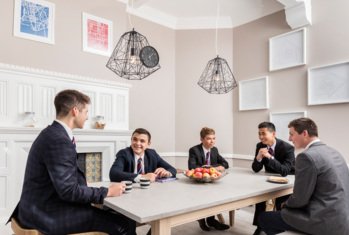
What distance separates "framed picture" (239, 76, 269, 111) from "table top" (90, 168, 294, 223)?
205 cm

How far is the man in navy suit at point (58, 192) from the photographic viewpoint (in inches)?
54.5

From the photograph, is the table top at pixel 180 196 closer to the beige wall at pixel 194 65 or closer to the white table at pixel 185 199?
the white table at pixel 185 199

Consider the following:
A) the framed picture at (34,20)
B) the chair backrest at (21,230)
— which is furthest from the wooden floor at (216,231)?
the framed picture at (34,20)

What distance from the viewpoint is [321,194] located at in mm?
1543

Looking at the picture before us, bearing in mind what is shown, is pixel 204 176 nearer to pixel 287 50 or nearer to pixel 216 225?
pixel 216 225

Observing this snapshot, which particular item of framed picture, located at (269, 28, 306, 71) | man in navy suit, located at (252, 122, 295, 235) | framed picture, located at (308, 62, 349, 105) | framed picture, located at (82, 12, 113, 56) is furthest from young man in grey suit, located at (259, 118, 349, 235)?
framed picture, located at (82, 12, 113, 56)

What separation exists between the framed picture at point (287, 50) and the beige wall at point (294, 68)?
0.24 ft

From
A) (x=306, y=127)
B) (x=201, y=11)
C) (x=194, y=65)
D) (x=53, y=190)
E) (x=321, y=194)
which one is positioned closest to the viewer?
(x=53, y=190)

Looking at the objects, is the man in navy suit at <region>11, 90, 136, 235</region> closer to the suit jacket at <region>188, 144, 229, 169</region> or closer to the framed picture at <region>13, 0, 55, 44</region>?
the suit jacket at <region>188, 144, 229, 169</region>

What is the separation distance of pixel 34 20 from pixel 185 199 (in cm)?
303

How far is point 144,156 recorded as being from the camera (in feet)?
7.96

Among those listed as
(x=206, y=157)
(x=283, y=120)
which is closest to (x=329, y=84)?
→ (x=283, y=120)

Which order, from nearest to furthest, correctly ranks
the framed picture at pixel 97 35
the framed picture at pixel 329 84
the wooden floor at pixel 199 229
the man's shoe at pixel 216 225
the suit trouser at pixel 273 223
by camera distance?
1. the suit trouser at pixel 273 223
2. the wooden floor at pixel 199 229
3. the man's shoe at pixel 216 225
4. the framed picture at pixel 329 84
5. the framed picture at pixel 97 35

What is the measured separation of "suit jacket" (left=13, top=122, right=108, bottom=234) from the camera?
138 centimetres
